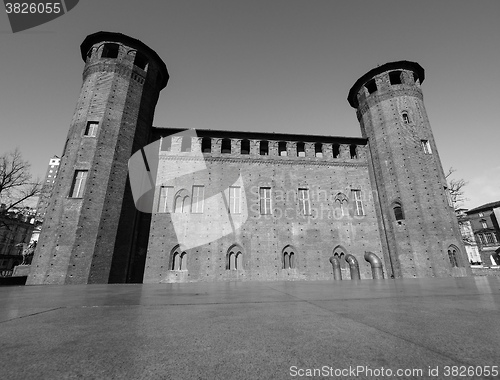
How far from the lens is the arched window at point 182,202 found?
15188 mm

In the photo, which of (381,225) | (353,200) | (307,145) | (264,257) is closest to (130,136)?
(264,257)

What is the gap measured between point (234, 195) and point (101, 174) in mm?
7615

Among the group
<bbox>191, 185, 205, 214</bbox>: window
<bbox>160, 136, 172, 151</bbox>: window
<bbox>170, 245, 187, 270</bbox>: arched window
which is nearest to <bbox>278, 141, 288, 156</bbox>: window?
<bbox>191, 185, 205, 214</bbox>: window

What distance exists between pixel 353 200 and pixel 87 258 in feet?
52.1

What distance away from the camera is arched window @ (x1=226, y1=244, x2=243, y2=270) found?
47.0 ft

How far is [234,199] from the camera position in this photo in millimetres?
15781

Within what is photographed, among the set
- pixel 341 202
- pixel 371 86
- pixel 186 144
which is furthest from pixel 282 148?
pixel 371 86

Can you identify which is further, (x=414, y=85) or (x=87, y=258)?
(x=414, y=85)

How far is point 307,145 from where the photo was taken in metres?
17.9

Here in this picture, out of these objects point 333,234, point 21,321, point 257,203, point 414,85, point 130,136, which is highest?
point 414,85

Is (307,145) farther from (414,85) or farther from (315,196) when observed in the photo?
(414,85)

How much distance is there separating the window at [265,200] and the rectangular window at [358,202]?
19.4 feet

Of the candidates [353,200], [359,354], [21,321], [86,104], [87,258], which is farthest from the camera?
[353,200]

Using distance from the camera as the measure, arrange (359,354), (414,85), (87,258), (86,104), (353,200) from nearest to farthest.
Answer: (359,354), (87,258), (86,104), (353,200), (414,85)
